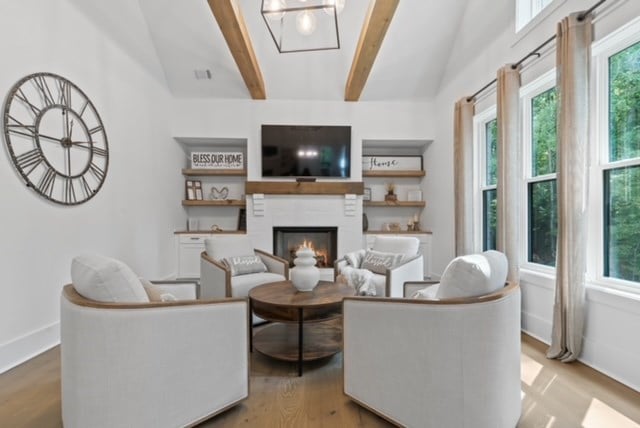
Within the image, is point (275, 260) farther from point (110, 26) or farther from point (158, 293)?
point (110, 26)

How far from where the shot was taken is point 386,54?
15.1 ft

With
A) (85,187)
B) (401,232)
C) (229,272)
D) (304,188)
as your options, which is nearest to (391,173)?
(401,232)

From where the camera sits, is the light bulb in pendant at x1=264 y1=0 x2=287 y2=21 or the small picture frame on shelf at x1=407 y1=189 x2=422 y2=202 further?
the small picture frame on shelf at x1=407 y1=189 x2=422 y2=202

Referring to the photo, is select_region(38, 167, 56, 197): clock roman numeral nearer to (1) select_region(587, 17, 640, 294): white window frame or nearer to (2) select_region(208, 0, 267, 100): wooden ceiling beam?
(2) select_region(208, 0, 267, 100): wooden ceiling beam

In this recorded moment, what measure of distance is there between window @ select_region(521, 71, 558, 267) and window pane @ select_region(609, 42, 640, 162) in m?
0.51

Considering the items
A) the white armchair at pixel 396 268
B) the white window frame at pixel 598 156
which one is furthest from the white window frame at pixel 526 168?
the white armchair at pixel 396 268

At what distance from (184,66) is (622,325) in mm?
5512

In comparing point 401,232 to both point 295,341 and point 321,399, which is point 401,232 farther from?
point 321,399

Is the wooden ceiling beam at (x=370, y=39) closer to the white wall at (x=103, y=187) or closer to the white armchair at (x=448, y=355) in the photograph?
the white armchair at (x=448, y=355)

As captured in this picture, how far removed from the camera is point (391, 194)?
5.61 m

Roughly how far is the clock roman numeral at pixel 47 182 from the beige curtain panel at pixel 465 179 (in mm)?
4299

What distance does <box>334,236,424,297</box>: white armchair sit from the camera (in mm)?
3089

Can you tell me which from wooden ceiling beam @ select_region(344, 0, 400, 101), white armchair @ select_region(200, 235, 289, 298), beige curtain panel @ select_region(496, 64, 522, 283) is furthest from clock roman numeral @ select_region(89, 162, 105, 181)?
Answer: beige curtain panel @ select_region(496, 64, 522, 283)

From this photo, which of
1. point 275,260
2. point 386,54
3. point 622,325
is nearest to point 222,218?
point 275,260
